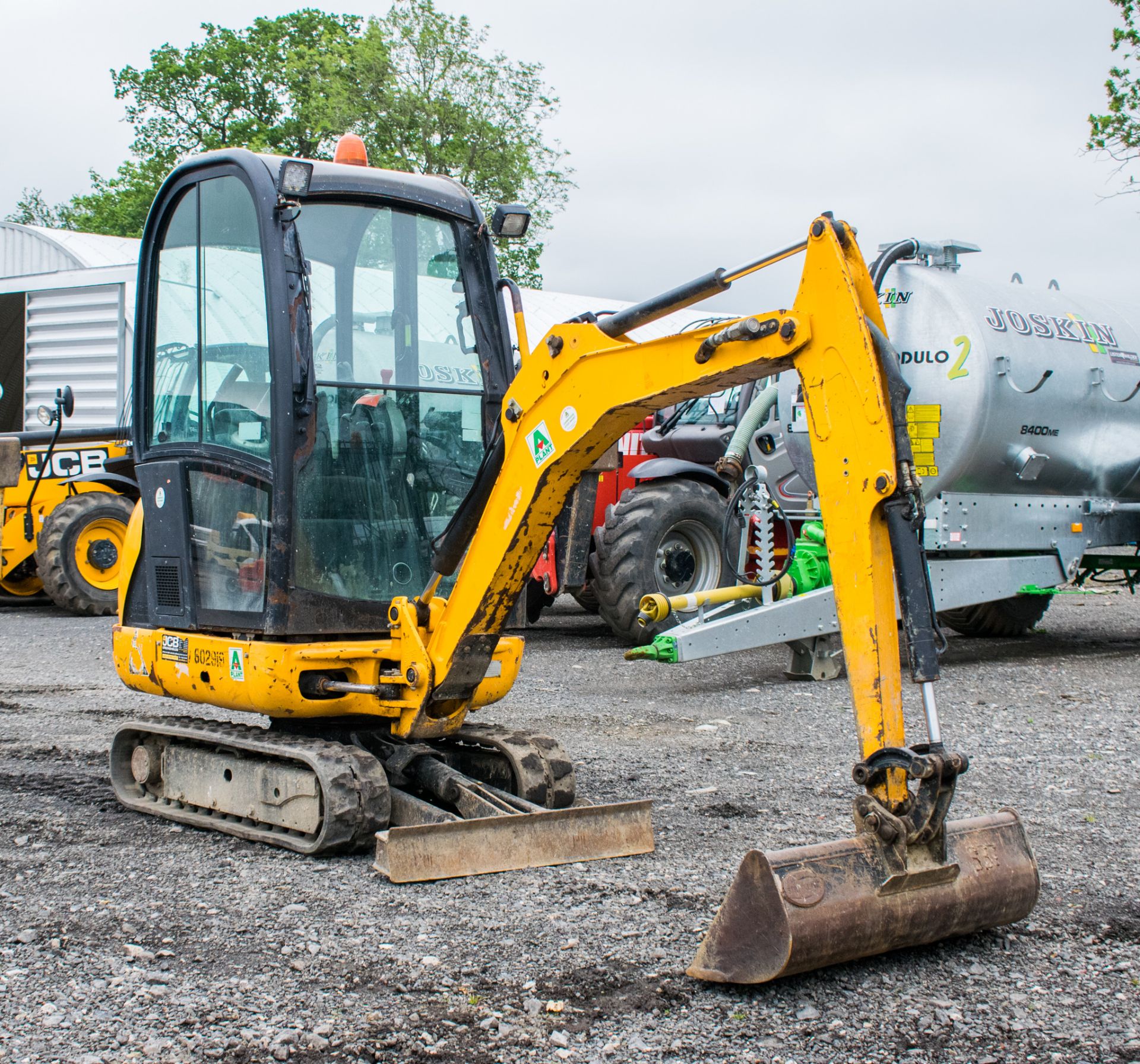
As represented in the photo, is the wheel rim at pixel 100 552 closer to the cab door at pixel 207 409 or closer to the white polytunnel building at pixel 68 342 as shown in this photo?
the white polytunnel building at pixel 68 342

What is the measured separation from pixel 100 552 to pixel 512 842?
408 inches

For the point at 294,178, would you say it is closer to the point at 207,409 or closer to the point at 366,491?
the point at 207,409

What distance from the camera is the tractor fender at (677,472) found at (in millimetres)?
11000

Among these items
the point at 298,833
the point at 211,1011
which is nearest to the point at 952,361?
the point at 298,833

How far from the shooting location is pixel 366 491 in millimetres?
5184

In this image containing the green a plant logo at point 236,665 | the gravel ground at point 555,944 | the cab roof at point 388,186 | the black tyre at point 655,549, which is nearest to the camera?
the gravel ground at point 555,944

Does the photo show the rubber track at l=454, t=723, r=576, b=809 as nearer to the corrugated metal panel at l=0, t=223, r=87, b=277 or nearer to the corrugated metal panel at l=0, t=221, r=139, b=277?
the corrugated metal panel at l=0, t=221, r=139, b=277

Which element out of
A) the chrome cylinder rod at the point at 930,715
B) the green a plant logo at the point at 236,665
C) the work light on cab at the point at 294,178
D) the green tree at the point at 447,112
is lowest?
the chrome cylinder rod at the point at 930,715

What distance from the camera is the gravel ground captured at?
10.6 ft

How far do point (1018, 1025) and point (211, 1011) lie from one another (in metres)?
2.05

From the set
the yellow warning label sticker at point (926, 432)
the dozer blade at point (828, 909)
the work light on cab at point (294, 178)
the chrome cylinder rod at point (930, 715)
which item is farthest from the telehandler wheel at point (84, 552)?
the chrome cylinder rod at point (930, 715)

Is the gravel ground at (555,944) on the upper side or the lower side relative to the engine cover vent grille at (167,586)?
lower

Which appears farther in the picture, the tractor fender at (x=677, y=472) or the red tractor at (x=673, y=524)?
the tractor fender at (x=677, y=472)

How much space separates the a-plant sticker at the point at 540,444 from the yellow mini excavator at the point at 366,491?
11 millimetres
